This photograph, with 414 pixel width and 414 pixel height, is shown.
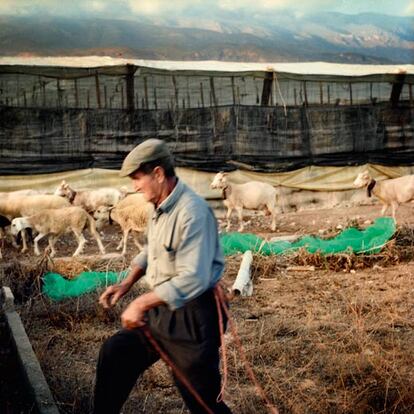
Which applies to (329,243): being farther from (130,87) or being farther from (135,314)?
(130,87)

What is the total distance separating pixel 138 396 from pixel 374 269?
4777mm

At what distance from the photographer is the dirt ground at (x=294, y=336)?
4.23 metres

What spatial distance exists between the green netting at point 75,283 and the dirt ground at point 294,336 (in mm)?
145

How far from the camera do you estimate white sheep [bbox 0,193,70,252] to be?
1139cm

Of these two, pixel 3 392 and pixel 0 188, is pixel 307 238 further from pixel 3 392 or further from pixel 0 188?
pixel 0 188

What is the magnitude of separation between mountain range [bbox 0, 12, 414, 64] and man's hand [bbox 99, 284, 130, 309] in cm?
4414

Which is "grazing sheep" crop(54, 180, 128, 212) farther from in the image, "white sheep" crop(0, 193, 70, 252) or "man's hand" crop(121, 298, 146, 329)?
"man's hand" crop(121, 298, 146, 329)

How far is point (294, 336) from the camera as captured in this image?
18.5 ft

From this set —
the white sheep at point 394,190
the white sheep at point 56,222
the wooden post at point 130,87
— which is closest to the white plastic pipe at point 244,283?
the white sheep at point 56,222

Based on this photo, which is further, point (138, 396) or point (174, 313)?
point (138, 396)

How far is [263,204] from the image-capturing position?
13.0 meters

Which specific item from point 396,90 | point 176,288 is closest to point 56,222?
point 176,288

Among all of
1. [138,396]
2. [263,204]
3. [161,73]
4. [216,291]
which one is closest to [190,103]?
[161,73]

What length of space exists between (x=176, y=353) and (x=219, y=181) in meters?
10.2
